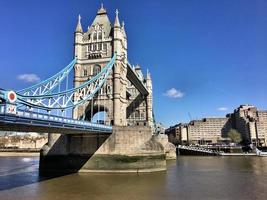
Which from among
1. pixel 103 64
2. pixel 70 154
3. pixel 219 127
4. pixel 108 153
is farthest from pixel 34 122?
pixel 219 127

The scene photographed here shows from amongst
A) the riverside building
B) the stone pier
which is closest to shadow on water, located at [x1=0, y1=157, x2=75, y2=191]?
the stone pier

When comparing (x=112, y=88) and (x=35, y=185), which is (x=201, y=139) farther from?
(x=35, y=185)

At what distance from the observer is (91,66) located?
34500 mm

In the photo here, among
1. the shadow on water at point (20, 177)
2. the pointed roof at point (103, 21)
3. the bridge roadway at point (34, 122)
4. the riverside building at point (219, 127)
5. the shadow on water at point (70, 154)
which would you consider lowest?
the shadow on water at point (20, 177)

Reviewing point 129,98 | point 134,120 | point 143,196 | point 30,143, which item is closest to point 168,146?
point 134,120

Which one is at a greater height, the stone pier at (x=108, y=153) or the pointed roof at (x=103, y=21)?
the pointed roof at (x=103, y=21)

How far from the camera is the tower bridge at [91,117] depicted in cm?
1723

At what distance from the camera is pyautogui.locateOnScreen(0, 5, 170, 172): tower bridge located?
56.5 ft

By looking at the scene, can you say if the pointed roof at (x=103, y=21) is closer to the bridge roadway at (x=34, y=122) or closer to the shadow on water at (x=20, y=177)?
the bridge roadway at (x=34, y=122)

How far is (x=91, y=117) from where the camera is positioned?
28812 millimetres

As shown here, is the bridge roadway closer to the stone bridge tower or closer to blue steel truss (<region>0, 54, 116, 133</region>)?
blue steel truss (<region>0, 54, 116, 133</region>)

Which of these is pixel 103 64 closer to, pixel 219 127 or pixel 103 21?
pixel 103 21

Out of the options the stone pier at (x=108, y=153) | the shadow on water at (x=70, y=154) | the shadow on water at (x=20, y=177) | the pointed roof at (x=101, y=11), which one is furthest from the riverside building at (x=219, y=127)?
the shadow on water at (x=20, y=177)

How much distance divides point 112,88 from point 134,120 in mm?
27228
